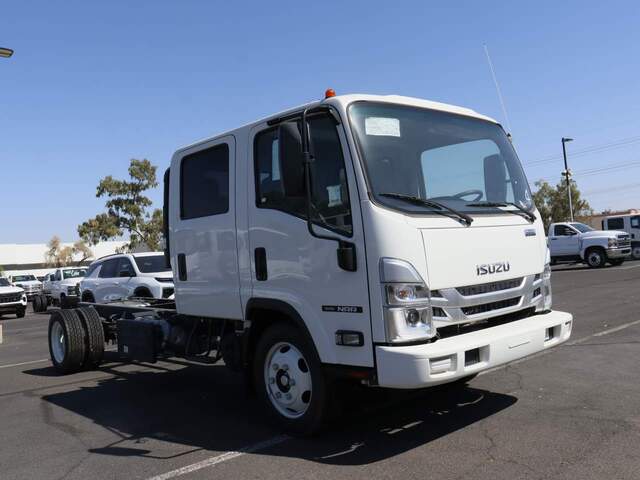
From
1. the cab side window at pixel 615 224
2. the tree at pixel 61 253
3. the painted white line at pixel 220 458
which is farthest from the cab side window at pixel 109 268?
the tree at pixel 61 253

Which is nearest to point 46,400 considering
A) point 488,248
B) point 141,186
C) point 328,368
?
point 328,368

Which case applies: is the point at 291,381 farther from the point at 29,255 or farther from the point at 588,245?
the point at 29,255

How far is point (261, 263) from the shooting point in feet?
16.6

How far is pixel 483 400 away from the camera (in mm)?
5508

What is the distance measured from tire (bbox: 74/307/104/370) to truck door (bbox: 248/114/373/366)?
163 inches

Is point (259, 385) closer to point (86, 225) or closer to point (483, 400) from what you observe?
point (483, 400)

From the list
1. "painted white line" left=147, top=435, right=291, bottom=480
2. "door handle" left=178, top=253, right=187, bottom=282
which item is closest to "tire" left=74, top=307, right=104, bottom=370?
"door handle" left=178, top=253, right=187, bottom=282

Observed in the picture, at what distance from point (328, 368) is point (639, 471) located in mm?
2151

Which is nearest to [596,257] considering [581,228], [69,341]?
[581,228]

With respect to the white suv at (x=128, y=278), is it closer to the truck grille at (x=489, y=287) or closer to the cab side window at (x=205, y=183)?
the cab side window at (x=205, y=183)

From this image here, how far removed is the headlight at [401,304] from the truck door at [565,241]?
24.1m

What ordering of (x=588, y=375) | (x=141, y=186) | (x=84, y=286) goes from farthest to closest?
(x=141, y=186)
(x=84, y=286)
(x=588, y=375)

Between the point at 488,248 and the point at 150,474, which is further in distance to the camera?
the point at 488,248

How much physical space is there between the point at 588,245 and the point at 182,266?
23.1 metres
